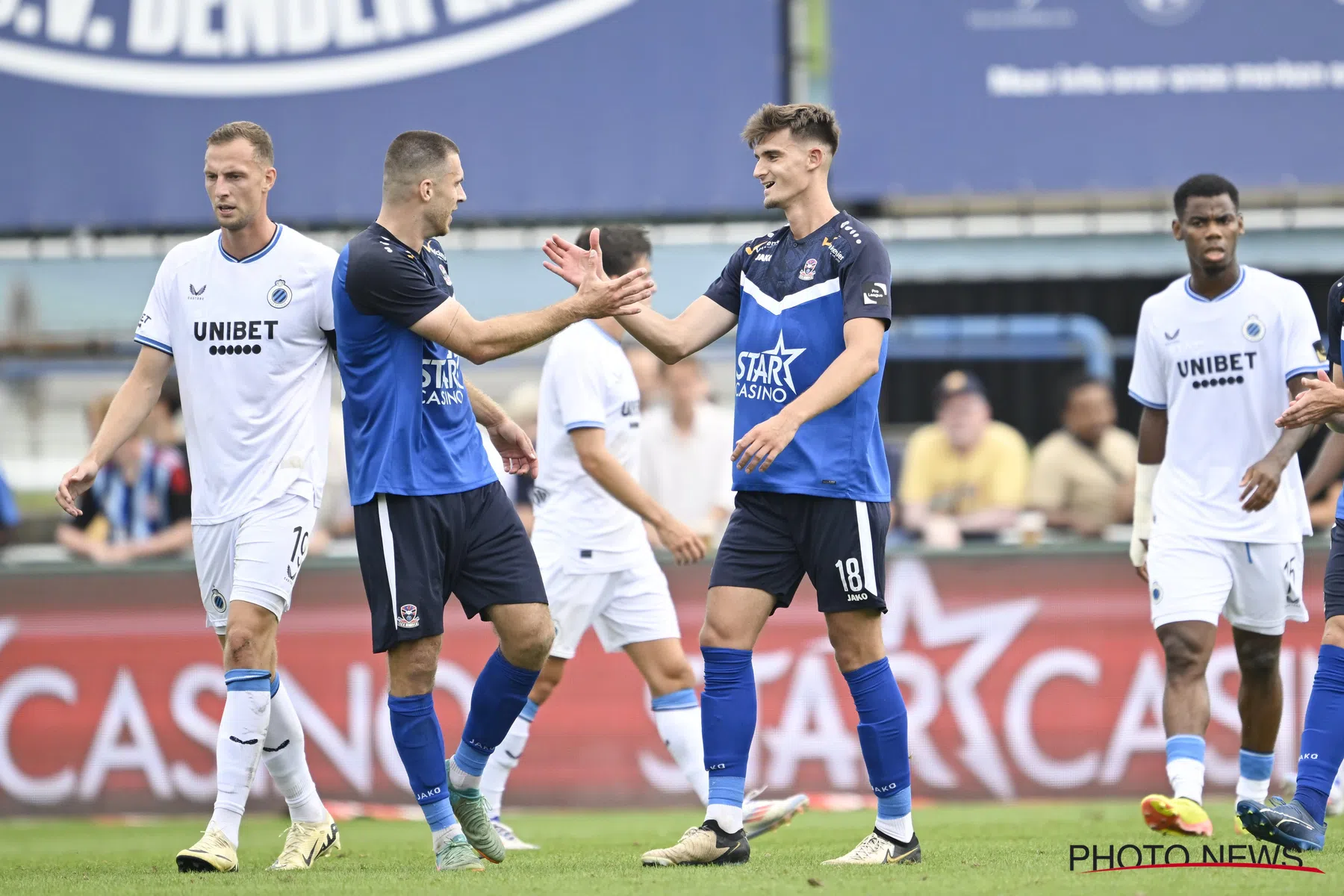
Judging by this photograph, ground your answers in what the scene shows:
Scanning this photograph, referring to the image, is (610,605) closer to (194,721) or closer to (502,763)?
(502,763)

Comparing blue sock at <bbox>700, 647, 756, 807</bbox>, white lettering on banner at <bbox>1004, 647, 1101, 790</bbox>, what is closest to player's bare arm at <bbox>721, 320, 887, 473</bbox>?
blue sock at <bbox>700, 647, 756, 807</bbox>

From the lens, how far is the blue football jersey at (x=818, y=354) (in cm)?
586

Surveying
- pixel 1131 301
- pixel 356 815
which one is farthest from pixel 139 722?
pixel 1131 301

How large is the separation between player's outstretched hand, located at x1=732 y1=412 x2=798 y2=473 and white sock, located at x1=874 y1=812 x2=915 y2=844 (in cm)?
140

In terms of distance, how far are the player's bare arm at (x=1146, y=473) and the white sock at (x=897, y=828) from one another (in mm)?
2037

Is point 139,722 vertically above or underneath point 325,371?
underneath

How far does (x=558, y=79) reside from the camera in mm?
13586

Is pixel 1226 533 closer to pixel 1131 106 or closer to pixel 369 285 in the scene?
pixel 369 285

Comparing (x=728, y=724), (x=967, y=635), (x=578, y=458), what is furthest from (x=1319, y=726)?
(x=967, y=635)

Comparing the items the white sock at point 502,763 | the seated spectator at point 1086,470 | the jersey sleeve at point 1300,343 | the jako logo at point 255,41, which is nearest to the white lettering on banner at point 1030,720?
the seated spectator at point 1086,470

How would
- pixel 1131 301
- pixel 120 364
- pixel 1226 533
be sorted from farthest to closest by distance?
pixel 1131 301, pixel 120 364, pixel 1226 533

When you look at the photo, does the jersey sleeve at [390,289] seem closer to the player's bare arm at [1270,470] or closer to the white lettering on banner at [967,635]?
the player's bare arm at [1270,470]

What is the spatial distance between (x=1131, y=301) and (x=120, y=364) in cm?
815

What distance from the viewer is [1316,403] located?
592 centimetres
